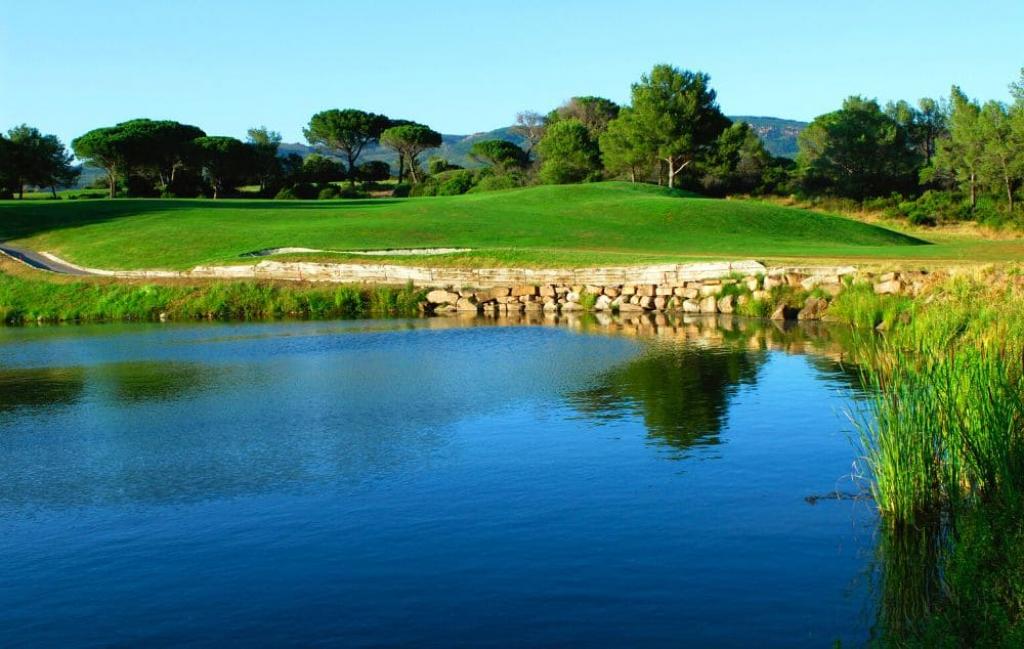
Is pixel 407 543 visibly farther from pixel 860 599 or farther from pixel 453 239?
pixel 453 239

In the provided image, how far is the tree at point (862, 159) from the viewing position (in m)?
91.7

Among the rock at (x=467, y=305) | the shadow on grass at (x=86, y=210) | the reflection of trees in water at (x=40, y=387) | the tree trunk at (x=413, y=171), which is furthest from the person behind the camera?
the tree trunk at (x=413, y=171)

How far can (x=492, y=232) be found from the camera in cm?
4622

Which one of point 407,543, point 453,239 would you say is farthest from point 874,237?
point 407,543

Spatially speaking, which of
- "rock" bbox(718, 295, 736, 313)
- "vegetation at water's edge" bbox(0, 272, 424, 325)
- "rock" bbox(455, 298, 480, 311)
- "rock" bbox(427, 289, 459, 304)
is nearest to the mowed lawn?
"rock" bbox(427, 289, 459, 304)

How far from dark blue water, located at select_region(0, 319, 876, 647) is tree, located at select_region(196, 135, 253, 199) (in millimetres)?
77703

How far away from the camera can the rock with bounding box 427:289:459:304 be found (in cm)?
3597

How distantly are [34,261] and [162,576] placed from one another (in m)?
37.9

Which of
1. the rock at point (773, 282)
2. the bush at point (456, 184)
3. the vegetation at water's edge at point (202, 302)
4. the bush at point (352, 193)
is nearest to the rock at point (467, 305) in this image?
the vegetation at water's edge at point (202, 302)

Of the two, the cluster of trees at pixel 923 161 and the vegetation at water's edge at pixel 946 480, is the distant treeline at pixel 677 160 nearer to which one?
the cluster of trees at pixel 923 161

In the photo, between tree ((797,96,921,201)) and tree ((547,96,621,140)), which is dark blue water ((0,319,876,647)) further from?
tree ((547,96,621,140))

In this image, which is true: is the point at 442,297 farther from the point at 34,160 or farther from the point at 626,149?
the point at 34,160

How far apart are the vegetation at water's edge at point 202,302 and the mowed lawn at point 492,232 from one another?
2.89 metres

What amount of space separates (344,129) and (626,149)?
44.4 meters
